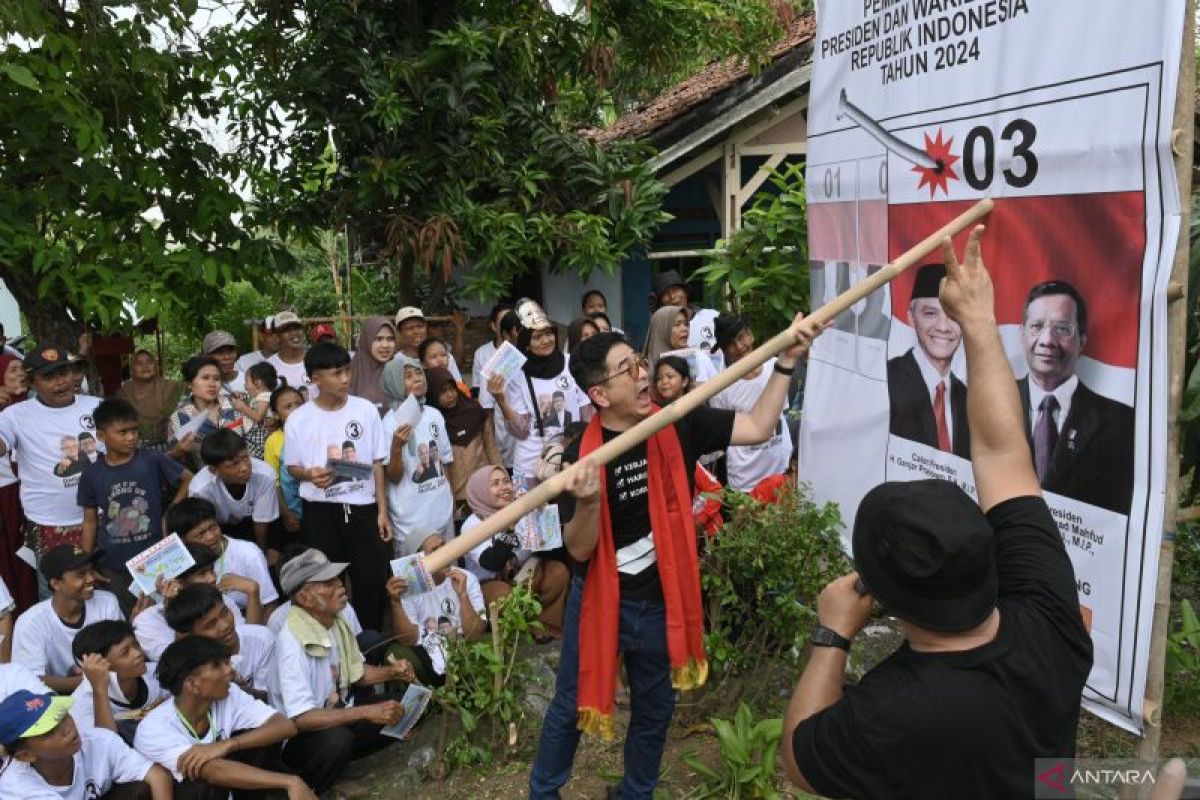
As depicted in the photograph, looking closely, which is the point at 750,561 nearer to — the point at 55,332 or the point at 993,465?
the point at 993,465

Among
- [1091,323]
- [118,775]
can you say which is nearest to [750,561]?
[1091,323]

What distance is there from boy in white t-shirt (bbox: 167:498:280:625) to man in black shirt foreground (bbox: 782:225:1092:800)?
357 centimetres

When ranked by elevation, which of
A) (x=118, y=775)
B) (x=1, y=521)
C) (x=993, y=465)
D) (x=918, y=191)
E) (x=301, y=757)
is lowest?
(x=301, y=757)

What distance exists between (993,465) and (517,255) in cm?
641

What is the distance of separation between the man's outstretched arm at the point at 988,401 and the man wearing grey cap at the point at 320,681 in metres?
2.94

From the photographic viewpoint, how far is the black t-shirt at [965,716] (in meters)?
1.72

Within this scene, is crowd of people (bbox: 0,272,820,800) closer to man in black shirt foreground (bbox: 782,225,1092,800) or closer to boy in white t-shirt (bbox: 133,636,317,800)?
boy in white t-shirt (bbox: 133,636,317,800)

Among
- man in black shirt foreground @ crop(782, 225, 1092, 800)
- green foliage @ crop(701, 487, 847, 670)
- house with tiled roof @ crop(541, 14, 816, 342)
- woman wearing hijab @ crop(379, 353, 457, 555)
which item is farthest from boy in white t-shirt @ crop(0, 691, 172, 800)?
house with tiled roof @ crop(541, 14, 816, 342)

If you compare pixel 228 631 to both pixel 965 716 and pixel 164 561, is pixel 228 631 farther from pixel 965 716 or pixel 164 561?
pixel 965 716

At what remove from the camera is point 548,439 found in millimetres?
6090

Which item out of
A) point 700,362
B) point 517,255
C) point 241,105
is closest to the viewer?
point 700,362

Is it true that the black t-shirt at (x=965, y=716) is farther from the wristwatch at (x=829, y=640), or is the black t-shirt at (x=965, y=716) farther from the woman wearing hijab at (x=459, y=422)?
the woman wearing hijab at (x=459, y=422)

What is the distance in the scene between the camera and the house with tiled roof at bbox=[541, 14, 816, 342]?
10133 millimetres

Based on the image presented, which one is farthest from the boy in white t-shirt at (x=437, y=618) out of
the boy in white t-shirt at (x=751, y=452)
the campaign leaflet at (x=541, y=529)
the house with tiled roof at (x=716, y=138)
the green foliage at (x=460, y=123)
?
the house with tiled roof at (x=716, y=138)
